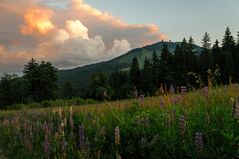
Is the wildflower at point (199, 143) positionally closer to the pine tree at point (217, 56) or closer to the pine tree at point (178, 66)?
the pine tree at point (217, 56)

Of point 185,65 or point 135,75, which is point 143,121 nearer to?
point 185,65

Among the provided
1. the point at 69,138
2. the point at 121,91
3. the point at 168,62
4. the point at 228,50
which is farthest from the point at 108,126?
the point at 121,91

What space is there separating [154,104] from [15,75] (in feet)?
401

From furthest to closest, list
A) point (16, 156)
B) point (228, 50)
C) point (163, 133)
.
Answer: point (228, 50) → point (16, 156) → point (163, 133)

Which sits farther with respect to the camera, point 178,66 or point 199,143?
point 178,66

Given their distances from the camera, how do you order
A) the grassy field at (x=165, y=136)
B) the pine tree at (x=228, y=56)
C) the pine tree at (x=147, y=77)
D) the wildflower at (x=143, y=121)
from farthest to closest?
the pine tree at (x=147, y=77) → the pine tree at (x=228, y=56) → the wildflower at (x=143, y=121) → the grassy field at (x=165, y=136)

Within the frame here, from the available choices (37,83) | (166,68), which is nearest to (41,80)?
(37,83)

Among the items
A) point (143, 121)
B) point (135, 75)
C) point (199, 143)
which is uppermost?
point (135, 75)

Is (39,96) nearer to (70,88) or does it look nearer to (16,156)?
(70,88)

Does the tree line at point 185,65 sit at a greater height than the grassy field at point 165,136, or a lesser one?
greater

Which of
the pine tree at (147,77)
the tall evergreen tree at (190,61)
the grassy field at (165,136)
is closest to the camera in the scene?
the grassy field at (165,136)

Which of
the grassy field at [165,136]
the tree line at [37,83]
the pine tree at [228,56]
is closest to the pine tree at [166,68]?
the pine tree at [228,56]

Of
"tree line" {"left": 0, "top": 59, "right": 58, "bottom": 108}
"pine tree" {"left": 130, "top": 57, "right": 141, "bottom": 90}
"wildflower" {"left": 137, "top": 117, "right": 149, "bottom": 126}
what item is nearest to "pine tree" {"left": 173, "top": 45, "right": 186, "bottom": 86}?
"pine tree" {"left": 130, "top": 57, "right": 141, "bottom": 90}

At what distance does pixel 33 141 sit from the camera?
883cm
